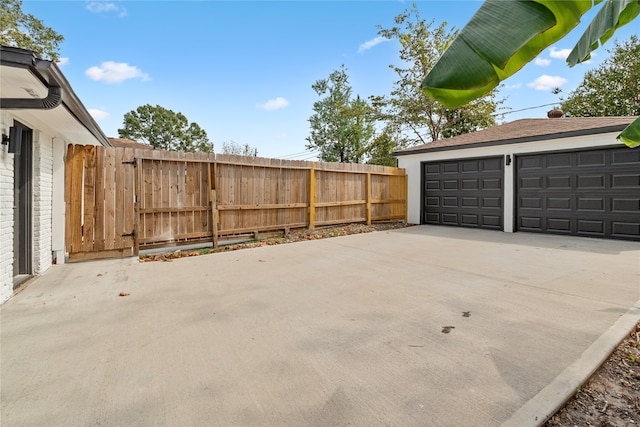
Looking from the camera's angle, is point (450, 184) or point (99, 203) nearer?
point (99, 203)

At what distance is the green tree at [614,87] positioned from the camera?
52.8 ft

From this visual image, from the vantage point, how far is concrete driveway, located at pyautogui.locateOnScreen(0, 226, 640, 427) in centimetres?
165

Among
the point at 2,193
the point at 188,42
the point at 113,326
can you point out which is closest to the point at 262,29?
the point at 188,42

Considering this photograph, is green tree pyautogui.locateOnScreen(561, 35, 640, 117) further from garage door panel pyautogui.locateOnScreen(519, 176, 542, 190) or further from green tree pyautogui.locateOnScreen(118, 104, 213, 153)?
green tree pyautogui.locateOnScreen(118, 104, 213, 153)

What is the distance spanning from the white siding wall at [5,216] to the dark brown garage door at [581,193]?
35.4 ft

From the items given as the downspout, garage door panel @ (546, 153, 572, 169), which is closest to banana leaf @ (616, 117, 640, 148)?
the downspout

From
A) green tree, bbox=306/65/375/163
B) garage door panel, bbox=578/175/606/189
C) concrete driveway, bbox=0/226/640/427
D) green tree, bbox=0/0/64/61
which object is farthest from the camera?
green tree, bbox=306/65/375/163

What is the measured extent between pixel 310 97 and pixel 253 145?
876cm

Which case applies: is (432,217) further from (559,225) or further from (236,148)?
(236,148)

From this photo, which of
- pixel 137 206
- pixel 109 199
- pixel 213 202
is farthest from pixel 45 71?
pixel 213 202

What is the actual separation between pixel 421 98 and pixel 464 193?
11032 millimetres

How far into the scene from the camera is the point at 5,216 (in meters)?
3.42

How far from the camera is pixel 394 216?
36.4 ft

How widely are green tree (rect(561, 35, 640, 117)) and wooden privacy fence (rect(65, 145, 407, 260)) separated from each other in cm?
1821
